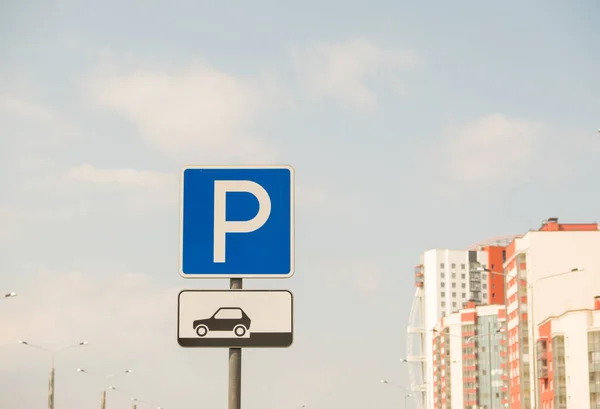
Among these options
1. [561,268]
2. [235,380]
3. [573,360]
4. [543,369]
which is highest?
[561,268]

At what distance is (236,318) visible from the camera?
303 inches

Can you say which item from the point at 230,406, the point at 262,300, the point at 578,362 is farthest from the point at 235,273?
the point at 578,362

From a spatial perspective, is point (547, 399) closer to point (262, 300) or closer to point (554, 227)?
point (554, 227)

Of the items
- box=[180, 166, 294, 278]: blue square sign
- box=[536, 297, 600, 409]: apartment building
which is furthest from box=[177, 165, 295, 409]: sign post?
box=[536, 297, 600, 409]: apartment building

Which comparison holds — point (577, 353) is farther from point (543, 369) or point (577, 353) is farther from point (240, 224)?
point (240, 224)

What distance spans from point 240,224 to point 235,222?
36 millimetres

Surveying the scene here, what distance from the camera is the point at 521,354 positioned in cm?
15562

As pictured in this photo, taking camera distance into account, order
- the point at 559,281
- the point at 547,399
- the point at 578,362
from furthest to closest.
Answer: the point at 559,281 → the point at 547,399 → the point at 578,362

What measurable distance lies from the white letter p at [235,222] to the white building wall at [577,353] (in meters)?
109

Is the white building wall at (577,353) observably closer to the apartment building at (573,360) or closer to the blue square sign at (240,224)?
the apartment building at (573,360)

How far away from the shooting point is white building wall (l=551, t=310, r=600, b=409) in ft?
374

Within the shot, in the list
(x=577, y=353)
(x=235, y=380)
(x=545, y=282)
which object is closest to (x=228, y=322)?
(x=235, y=380)

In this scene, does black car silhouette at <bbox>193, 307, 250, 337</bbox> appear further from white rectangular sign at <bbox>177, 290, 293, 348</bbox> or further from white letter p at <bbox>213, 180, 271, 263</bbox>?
white letter p at <bbox>213, 180, 271, 263</bbox>

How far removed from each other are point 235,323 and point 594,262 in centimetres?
13994
